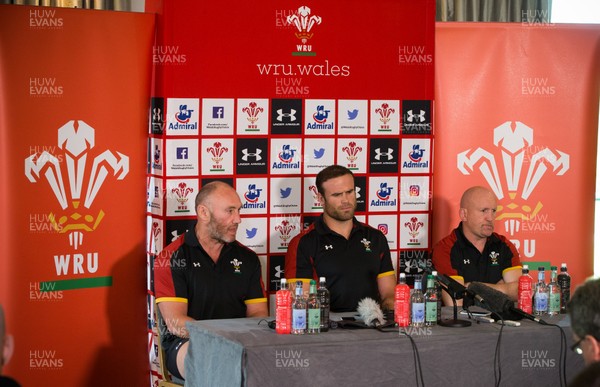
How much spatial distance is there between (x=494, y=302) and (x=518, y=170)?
1.88 meters

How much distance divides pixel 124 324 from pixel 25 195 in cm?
90

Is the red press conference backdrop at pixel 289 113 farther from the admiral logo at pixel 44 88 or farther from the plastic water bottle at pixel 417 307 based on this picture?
the plastic water bottle at pixel 417 307

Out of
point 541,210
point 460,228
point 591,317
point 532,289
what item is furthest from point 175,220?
point 591,317

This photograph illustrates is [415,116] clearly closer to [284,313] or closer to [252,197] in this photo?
[252,197]

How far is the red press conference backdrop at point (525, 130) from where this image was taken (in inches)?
232

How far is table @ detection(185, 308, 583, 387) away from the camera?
373 cm

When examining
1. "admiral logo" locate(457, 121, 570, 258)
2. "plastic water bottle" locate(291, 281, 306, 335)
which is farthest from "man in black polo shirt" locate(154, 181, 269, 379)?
"admiral logo" locate(457, 121, 570, 258)

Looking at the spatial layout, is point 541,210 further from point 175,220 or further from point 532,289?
point 175,220

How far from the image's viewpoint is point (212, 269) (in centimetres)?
466

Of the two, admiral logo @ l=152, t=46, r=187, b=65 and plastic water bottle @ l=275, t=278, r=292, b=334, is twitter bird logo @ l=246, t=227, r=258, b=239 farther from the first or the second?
plastic water bottle @ l=275, t=278, r=292, b=334

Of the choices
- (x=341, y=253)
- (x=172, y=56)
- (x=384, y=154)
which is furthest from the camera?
(x=384, y=154)

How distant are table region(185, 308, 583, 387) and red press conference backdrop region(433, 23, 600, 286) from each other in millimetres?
1797

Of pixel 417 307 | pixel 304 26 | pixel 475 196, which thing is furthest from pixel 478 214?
pixel 304 26

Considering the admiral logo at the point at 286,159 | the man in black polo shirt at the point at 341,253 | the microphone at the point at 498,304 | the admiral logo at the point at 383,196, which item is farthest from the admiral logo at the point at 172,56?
the microphone at the point at 498,304
